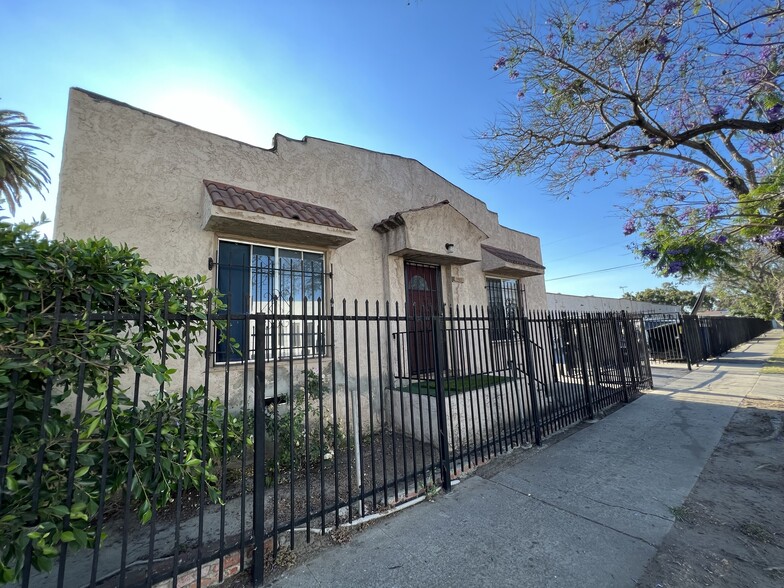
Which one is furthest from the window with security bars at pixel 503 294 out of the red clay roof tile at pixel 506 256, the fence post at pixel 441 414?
the fence post at pixel 441 414

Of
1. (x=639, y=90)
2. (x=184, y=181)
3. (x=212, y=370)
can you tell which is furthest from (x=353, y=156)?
(x=639, y=90)

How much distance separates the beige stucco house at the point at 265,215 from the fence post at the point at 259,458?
174 millimetres

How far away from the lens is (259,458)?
8.80 ft

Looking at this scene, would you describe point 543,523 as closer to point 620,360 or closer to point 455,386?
point 455,386

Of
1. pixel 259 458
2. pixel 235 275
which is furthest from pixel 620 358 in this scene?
pixel 235 275

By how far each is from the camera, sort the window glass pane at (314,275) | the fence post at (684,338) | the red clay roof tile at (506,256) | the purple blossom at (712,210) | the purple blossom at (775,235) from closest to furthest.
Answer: the window glass pane at (314,275) → the purple blossom at (775,235) → the purple blossom at (712,210) → the red clay roof tile at (506,256) → the fence post at (684,338)

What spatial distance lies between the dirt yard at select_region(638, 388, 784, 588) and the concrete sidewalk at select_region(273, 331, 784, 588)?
12cm

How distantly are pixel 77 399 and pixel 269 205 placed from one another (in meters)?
3.73

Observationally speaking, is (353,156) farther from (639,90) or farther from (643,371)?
(643,371)

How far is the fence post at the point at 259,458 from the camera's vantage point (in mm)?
2529

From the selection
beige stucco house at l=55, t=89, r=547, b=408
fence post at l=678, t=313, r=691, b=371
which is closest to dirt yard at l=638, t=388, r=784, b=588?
beige stucco house at l=55, t=89, r=547, b=408

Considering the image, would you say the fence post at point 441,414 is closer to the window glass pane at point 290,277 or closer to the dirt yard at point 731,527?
the dirt yard at point 731,527

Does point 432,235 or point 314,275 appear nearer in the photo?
point 314,275

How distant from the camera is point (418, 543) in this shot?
2922 mm
